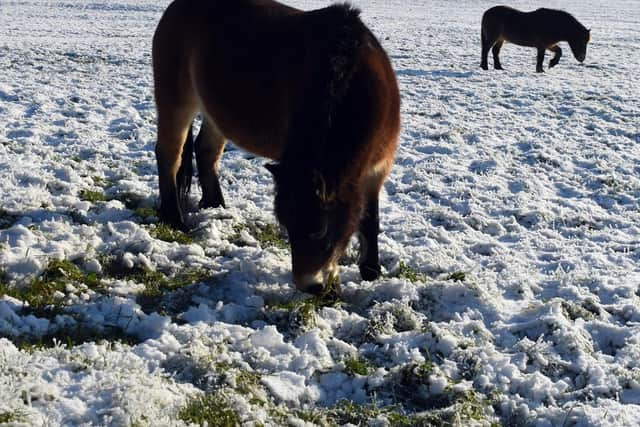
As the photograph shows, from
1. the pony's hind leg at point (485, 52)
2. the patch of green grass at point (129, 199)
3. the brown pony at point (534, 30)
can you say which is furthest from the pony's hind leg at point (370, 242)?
the brown pony at point (534, 30)

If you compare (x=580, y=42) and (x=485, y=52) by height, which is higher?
(x=580, y=42)

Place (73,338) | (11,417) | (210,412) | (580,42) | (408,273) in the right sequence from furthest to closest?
1. (580,42)
2. (408,273)
3. (73,338)
4. (210,412)
5. (11,417)

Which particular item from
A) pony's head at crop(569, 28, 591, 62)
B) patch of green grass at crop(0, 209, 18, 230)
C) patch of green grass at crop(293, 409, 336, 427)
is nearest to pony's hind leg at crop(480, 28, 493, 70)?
pony's head at crop(569, 28, 591, 62)

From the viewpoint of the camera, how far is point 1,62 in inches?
438

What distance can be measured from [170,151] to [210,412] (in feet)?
9.63

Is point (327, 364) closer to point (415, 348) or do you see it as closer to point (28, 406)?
point (415, 348)

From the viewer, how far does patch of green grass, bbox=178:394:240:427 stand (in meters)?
2.37

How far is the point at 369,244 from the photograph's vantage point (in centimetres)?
402

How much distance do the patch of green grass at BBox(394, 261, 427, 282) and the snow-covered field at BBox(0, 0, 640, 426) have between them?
0.03m

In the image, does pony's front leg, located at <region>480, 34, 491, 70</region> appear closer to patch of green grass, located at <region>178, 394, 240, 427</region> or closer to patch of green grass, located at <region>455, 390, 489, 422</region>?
patch of green grass, located at <region>455, 390, 489, 422</region>

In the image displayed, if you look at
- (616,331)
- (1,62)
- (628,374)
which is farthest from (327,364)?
(1,62)

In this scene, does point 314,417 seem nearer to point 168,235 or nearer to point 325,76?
point 325,76

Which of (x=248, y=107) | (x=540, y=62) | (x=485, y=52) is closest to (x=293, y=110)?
(x=248, y=107)

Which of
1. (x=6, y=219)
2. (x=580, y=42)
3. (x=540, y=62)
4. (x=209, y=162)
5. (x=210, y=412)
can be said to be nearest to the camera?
(x=210, y=412)
